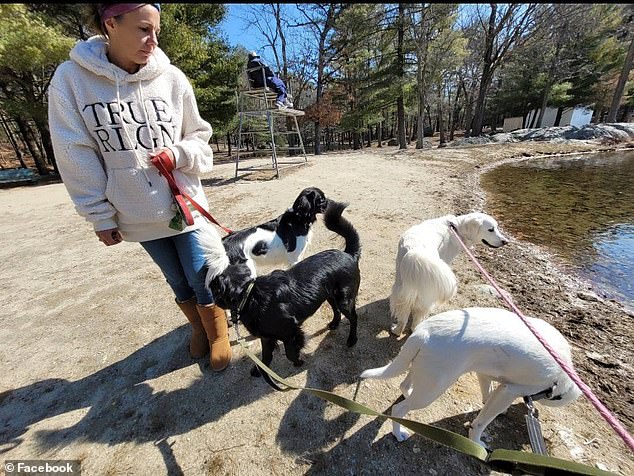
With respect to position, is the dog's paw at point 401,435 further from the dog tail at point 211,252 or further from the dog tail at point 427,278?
the dog tail at point 211,252

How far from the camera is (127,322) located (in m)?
3.11

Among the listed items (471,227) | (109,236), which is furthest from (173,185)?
(471,227)

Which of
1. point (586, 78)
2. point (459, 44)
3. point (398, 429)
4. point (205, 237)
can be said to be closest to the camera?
point (398, 429)

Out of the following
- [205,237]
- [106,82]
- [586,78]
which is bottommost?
[205,237]

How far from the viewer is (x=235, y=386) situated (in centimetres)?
234

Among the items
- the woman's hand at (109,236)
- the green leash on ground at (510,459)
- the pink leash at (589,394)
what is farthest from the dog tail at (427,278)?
the woman's hand at (109,236)

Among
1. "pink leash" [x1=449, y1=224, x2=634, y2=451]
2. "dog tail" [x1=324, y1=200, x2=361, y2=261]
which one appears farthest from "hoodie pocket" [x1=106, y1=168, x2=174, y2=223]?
"pink leash" [x1=449, y1=224, x2=634, y2=451]

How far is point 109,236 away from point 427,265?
2327 mm

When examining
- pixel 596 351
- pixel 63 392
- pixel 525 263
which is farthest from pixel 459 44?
pixel 63 392

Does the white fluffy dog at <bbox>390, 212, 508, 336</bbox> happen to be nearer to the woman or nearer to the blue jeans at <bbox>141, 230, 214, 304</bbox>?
the blue jeans at <bbox>141, 230, 214, 304</bbox>

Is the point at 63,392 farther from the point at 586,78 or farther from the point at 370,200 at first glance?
the point at 586,78

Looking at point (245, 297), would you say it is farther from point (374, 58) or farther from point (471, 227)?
point (374, 58)

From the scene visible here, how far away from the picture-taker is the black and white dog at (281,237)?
3.12m

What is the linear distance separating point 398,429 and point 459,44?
1850cm
